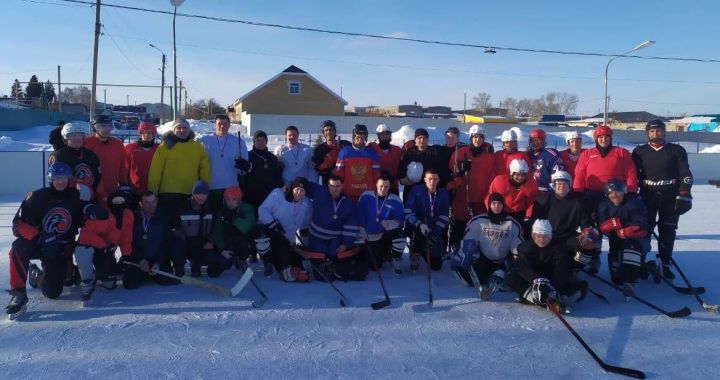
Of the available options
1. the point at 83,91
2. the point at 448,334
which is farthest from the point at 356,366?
the point at 83,91

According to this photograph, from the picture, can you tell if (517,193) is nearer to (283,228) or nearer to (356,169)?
(356,169)

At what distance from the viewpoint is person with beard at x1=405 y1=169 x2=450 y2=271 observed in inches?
183

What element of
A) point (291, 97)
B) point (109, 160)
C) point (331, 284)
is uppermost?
point (291, 97)

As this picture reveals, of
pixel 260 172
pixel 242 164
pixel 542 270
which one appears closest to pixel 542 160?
pixel 542 270

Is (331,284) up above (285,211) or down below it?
below

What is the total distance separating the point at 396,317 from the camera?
11.6ft

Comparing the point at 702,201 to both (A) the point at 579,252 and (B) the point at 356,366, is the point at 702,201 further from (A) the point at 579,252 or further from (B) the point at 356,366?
(B) the point at 356,366

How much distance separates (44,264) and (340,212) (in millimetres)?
2288

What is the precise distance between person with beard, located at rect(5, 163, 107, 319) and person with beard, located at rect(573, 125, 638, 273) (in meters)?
4.09

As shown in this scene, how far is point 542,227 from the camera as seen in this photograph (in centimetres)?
378

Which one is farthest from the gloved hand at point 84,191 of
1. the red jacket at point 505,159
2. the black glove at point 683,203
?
the black glove at point 683,203

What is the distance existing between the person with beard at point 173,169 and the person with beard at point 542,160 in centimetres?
331

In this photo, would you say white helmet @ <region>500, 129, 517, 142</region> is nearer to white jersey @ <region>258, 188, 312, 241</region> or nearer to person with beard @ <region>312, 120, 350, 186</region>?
person with beard @ <region>312, 120, 350, 186</region>

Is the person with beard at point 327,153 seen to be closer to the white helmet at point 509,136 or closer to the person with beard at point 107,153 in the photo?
the white helmet at point 509,136
